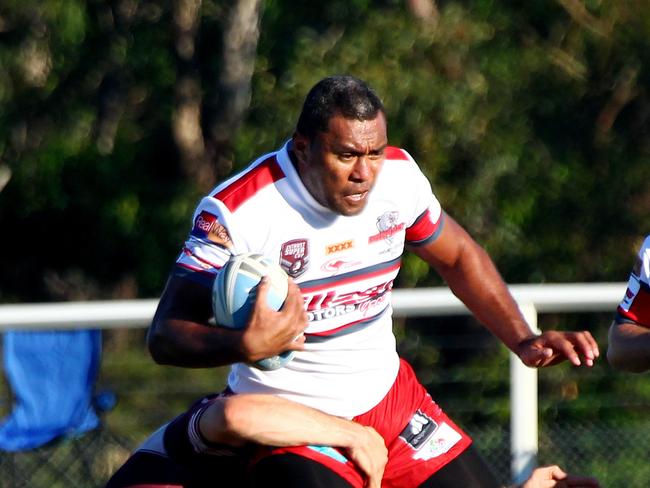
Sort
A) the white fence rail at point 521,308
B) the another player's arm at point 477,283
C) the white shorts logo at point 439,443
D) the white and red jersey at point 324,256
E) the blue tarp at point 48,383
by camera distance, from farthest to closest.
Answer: the blue tarp at point 48,383, the white fence rail at point 521,308, the another player's arm at point 477,283, the white shorts logo at point 439,443, the white and red jersey at point 324,256

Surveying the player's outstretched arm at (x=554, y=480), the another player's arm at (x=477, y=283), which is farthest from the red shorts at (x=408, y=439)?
the another player's arm at (x=477, y=283)

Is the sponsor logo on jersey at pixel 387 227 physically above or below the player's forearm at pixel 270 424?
above

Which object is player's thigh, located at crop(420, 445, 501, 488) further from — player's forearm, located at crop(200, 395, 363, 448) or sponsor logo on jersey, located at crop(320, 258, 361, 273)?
sponsor logo on jersey, located at crop(320, 258, 361, 273)

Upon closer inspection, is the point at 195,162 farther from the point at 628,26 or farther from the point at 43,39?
the point at 628,26

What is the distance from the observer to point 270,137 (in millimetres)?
9508

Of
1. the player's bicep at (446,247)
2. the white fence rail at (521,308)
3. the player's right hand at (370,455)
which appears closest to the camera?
the player's right hand at (370,455)

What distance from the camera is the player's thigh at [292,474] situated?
434cm

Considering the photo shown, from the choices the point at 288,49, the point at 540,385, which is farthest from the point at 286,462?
the point at 288,49

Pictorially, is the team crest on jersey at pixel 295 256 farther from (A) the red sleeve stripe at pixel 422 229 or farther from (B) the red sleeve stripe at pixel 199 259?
(A) the red sleeve stripe at pixel 422 229

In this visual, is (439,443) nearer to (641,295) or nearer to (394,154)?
(641,295)

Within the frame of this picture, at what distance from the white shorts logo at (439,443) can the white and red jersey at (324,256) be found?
224 millimetres

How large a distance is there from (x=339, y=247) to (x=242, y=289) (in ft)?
2.01

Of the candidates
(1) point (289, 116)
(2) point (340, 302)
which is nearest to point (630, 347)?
(2) point (340, 302)

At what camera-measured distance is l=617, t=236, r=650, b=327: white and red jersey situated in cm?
458
